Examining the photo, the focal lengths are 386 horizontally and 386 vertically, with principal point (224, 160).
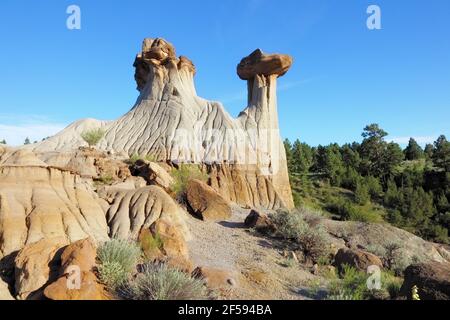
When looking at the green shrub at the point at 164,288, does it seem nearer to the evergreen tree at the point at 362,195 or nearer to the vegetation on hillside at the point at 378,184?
the vegetation on hillside at the point at 378,184

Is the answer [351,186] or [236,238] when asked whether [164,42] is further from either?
[351,186]

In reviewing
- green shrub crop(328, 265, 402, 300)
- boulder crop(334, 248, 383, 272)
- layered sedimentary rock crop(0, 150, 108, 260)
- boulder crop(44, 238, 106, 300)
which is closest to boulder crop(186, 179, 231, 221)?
layered sedimentary rock crop(0, 150, 108, 260)

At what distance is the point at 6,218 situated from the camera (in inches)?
A: 295

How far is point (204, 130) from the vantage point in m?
26.2

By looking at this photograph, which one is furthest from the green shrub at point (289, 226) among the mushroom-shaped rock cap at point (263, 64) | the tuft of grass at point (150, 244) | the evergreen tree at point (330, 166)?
the evergreen tree at point (330, 166)

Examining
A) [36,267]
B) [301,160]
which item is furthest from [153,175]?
[301,160]

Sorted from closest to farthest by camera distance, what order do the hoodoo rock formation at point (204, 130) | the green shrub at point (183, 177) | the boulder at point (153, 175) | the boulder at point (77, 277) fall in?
1. the boulder at point (77, 277)
2. the green shrub at point (183, 177)
3. the boulder at point (153, 175)
4. the hoodoo rock formation at point (204, 130)

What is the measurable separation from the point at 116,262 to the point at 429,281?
5278mm

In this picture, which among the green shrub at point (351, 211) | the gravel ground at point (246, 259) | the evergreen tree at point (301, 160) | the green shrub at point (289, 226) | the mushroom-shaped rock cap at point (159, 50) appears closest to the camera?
the gravel ground at point (246, 259)

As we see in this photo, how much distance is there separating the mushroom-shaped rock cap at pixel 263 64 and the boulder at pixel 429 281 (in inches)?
892

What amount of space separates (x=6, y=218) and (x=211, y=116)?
20.9 m

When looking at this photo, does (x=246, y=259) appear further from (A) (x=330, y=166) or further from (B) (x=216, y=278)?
(A) (x=330, y=166)

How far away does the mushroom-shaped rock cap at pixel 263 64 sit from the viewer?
27906 mm
